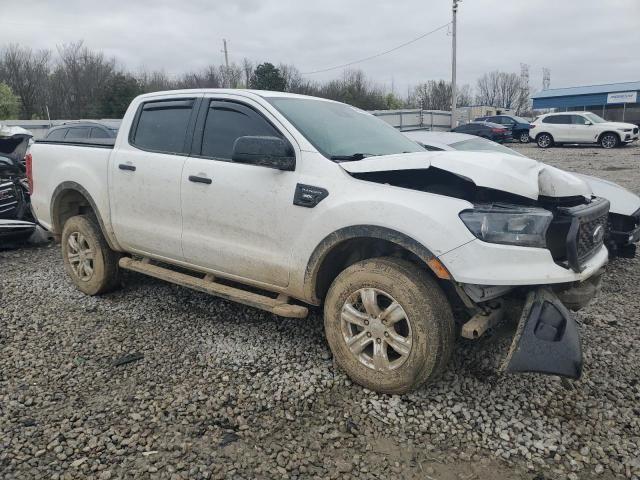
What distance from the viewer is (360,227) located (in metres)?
3.01

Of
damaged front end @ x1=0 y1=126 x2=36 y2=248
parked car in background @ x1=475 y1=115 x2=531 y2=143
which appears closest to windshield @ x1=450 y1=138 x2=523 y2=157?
damaged front end @ x1=0 y1=126 x2=36 y2=248

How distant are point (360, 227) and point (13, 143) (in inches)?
272

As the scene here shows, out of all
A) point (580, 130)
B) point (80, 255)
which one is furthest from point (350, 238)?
point (580, 130)

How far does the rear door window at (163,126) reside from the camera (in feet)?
13.4

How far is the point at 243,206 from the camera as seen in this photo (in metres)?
3.50

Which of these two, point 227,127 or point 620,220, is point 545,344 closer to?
point 227,127

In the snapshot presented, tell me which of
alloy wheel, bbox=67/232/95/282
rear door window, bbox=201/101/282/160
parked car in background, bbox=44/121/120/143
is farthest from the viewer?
parked car in background, bbox=44/121/120/143

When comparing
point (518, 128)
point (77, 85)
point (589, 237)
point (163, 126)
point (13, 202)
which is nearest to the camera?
point (589, 237)

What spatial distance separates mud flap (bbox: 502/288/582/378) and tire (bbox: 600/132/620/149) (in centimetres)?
2418

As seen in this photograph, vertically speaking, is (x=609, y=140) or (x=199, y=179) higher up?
(x=609, y=140)

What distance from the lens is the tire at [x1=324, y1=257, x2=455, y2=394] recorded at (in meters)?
2.85

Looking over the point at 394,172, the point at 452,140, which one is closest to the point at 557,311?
the point at 394,172

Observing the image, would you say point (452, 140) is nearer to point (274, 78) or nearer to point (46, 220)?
point (46, 220)

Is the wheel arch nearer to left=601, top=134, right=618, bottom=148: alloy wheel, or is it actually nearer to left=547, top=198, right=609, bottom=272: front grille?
left=601, top=134, right=618, bottom=148: alloy wheel
